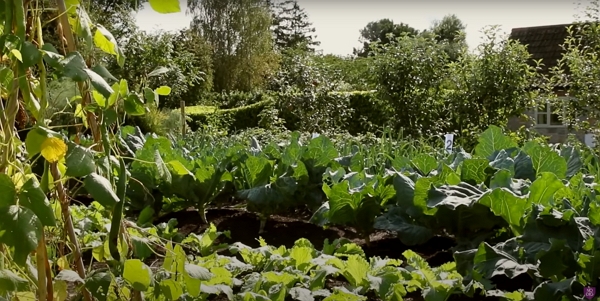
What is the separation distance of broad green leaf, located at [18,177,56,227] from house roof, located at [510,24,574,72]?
17.0 meters

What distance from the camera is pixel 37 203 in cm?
82

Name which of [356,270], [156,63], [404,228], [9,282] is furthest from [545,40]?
[9,282]

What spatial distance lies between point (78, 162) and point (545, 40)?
60.6 feet

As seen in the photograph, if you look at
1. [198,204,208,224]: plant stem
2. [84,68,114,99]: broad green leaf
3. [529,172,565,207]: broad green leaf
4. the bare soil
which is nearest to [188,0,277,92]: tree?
the bare soil

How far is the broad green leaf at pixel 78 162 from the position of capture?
2.76 feet

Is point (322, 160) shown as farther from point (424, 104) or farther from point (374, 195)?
point (424, 104)

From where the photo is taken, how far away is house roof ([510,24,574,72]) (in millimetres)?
16797

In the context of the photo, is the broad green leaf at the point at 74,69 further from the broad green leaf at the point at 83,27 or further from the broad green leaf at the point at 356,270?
→ the broad green leaf at the point at 356,270

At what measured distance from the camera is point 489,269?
1.83 m

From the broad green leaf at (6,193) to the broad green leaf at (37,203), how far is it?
1cm

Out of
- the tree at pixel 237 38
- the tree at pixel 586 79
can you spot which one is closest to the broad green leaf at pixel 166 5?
the tree at pixel 586 79

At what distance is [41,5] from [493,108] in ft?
27.1

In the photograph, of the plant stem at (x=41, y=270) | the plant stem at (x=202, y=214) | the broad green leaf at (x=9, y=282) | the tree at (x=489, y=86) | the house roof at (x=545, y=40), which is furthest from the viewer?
the house roof at (x=545, y=40)

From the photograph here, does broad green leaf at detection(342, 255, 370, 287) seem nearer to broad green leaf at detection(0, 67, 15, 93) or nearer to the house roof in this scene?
broad green leaf at detection(0, 67, 15, 93)
